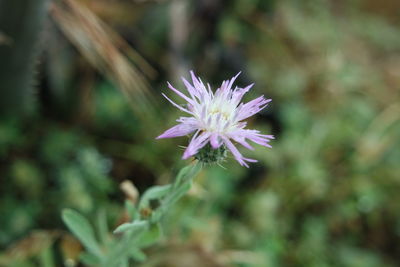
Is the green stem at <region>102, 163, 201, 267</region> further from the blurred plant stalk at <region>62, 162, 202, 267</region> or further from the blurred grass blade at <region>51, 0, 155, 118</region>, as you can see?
the blurred grass blade at <region>51, 0, 155, 118</region>

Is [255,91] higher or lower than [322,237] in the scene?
higher

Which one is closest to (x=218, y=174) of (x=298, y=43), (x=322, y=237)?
(x=322, y=237)

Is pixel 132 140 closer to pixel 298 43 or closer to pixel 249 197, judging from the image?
pixel 249 197

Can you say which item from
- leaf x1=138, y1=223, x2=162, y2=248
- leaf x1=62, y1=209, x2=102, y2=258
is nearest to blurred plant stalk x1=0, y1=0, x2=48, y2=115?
leaf x1=62, y1=209, x2=102, y2=258

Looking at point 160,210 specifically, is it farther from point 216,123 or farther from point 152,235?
point 216,123

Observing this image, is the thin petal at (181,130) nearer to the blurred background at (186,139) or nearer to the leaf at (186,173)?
the leaf at (186,173)

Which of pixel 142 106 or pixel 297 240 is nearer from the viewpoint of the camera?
pixel 142 106

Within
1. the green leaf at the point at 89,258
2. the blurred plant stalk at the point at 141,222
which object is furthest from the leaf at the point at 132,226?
the green leaf at the point at 89,258
